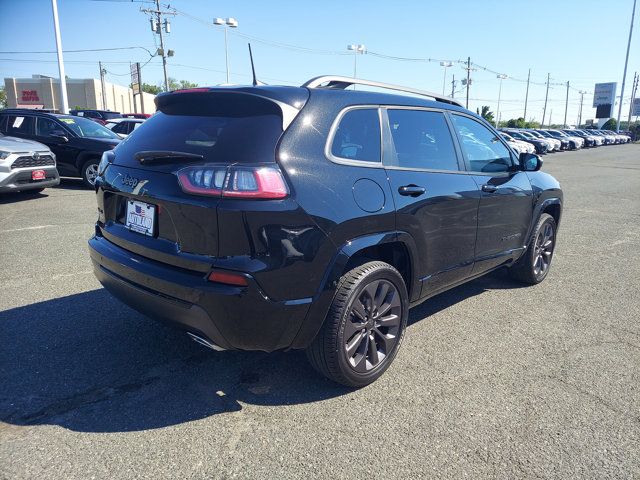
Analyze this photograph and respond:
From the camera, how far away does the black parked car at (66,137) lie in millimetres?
10664

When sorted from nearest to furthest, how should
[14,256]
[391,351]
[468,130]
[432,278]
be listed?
[391,351] < [432,278] < [468,130] < [14,256]

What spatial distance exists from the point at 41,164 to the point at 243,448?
8486 mm

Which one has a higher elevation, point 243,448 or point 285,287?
point 285,287

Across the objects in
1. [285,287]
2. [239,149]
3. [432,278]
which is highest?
[239,149]

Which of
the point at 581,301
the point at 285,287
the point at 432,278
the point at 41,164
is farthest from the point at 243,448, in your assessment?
the point at 41,164

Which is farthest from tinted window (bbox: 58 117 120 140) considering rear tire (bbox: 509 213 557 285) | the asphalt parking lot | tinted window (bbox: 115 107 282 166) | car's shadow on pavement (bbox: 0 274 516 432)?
rear tire (bbox: 509 213 557 285)

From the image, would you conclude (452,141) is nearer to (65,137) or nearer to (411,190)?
(411,190)

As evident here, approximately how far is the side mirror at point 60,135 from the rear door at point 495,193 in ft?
31.4

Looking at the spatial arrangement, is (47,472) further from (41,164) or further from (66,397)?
(41,164)

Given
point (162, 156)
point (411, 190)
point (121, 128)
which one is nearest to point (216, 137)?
point (162, 156)

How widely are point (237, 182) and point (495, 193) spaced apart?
2515 millimetres

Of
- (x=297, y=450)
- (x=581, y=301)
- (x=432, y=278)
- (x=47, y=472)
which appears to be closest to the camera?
(x=47, y=472)

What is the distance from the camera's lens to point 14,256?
5543 mm

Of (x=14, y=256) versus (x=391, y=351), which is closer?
(x=391, y=351)
